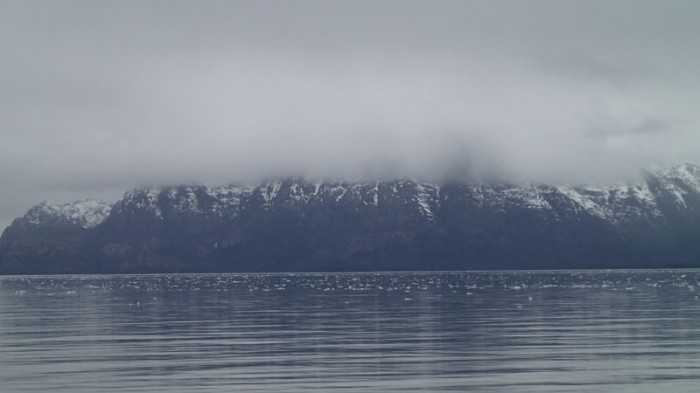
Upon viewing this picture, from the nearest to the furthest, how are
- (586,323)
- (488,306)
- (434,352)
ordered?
1. (434,352)
2. (586,323)
3. (488,306)

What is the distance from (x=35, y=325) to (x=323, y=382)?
42.9m

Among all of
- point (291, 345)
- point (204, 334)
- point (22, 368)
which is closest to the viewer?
point (22, 368)

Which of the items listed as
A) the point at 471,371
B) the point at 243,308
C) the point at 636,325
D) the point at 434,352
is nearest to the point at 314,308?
the point at 243,308

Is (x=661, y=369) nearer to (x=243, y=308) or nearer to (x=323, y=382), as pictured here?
(x=323, y=382)

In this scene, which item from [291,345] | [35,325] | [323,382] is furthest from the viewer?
[35,325]

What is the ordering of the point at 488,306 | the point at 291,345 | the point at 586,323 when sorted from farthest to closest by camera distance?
the point at 488,306
the point at 586,323
the point at 291,345

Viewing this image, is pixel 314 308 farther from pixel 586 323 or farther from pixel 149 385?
pixel 149 385

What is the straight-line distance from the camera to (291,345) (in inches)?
2354

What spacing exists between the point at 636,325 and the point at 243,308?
1776 inches

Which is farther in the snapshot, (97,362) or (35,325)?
(35,325)

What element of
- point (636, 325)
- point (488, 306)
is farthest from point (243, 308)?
point (636, 325)

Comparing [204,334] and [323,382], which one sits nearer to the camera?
[323,382]

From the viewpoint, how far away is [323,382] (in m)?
43.5

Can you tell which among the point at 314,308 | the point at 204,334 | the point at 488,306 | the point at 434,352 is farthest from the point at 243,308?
the point at 434,352
